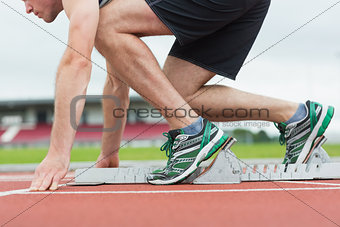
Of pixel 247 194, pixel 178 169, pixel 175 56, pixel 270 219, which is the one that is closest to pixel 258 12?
pixel 175 56

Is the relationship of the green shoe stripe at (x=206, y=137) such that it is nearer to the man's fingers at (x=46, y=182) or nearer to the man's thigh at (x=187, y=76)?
the man's thigh at (x=187, y=76)

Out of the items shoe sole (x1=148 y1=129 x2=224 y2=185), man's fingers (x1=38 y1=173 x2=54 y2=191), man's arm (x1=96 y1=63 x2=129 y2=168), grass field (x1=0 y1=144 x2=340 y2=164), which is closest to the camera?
man's fingers (x1=38 y1=173 x2=54 y2=191)

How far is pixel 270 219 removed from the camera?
1020 mm

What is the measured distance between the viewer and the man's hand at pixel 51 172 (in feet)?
5.34

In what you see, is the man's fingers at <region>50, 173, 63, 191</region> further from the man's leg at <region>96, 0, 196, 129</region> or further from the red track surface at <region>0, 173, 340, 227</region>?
the man's leg at <region>96, 0, 196, 129</region>

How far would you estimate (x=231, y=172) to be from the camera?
1849 millimetres

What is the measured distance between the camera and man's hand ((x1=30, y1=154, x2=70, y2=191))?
163cm

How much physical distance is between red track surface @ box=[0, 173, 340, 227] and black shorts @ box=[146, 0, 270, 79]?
2.53 ft

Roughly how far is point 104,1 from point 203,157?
85cm

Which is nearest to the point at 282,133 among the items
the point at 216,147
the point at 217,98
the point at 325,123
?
the point at 325,123

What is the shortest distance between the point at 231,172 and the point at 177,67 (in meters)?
0.68

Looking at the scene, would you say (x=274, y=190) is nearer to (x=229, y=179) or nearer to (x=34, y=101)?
(x=229, y=179)

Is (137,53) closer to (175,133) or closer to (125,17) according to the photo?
(125,17)

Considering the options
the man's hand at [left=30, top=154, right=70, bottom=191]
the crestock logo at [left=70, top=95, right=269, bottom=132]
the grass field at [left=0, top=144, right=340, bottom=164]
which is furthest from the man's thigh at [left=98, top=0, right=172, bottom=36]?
the grass field at [left=0, top=144, right=340, bottom=164]
